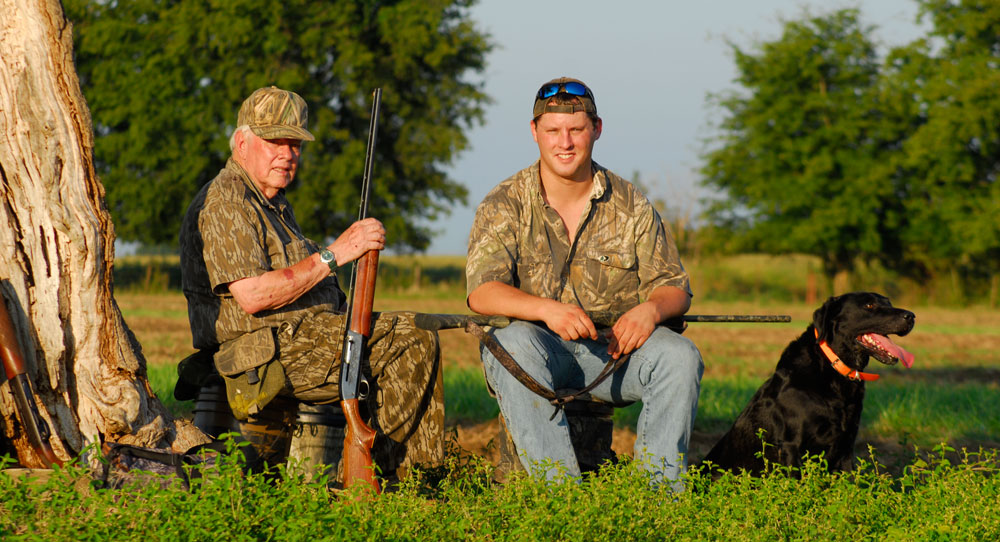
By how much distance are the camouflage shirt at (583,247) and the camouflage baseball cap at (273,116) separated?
107 cm

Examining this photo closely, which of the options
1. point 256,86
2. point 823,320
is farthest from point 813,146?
point 823,320

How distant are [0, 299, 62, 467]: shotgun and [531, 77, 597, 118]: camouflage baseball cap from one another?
2.71 meters

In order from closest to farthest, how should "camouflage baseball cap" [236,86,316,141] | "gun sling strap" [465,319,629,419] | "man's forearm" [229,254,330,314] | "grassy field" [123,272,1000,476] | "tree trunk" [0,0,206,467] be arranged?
"tree trunk" [0,0,206,467], "gun sling strap" [465,319,629,419], "man's forearm" [229,254,330,314], "camouflage baseball cap" [236,86,316,141], "grassy field" [123,272,1000,476]

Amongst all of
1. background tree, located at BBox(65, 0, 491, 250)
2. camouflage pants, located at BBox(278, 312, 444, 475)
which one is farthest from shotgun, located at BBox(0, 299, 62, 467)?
background tree, located at BBox(65, 0, 491, 250)

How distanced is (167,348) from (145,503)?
10324 millimetres

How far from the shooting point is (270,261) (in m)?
5.06

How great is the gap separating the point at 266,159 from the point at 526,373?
1.79 m

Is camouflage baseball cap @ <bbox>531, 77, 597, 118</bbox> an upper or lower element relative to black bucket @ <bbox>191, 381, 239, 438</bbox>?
upper

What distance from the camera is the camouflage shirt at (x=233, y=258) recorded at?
480 cm

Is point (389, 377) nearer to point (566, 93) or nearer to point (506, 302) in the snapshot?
point (506, 302)

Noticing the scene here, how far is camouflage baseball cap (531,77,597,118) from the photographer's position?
16.7 feet

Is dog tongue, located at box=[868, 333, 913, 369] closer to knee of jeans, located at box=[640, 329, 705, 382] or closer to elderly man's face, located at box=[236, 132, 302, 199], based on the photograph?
knee of jeans, located at box=[640, 329, 705, 382]

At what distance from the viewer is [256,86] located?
3309cm

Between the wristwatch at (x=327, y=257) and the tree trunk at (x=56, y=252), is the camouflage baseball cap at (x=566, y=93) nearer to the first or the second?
the wristwatch at (x=327, y=257)
